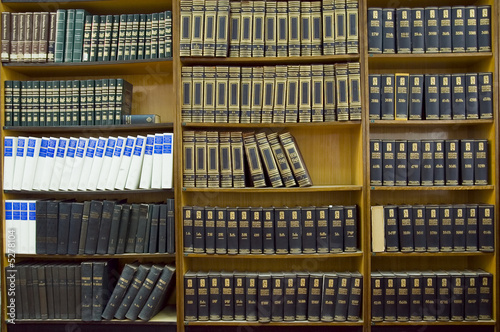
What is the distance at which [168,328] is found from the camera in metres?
2.36

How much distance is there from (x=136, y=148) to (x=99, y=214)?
434 mm

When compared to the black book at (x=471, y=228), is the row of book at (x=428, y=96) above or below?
above

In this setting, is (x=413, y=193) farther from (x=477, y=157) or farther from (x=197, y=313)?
(x=197, y=313)

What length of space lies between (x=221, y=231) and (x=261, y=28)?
1.16m

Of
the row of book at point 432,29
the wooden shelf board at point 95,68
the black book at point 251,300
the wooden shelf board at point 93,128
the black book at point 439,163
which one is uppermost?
the row of book at point 432,29

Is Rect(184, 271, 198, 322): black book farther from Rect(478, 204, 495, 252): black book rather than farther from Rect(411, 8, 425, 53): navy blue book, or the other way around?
Rect(411, 8, 425, 53): navy blue book

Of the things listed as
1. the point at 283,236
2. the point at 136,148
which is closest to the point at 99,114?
the point at 136,148

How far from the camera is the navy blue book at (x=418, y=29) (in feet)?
7.57

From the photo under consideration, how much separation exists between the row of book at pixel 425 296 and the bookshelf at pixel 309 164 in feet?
0.14

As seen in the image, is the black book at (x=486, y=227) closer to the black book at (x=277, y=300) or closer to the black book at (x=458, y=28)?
the black book at (x=458, y=28)

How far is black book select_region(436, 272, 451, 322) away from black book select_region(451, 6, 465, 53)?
1273 millimetres

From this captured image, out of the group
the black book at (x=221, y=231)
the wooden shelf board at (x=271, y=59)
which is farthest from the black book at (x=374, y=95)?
the black book at (x=221, y=231)

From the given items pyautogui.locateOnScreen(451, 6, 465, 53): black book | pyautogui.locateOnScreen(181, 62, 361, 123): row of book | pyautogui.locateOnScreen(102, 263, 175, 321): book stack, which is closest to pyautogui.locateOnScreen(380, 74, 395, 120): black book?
pyautogui.locateOnScreen(181, 62, 361, 123): row of book

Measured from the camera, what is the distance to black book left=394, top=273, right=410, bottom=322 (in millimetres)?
2307
